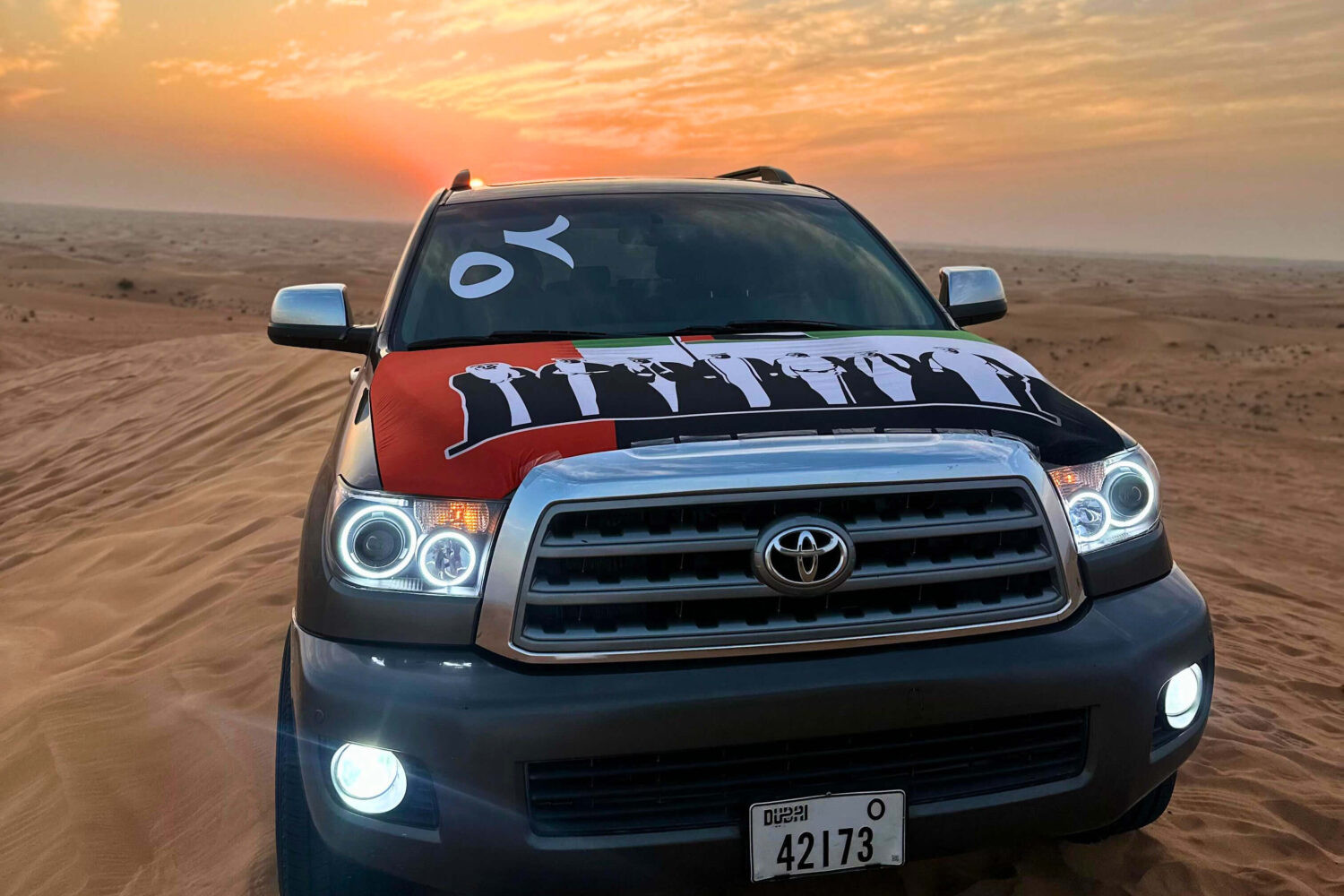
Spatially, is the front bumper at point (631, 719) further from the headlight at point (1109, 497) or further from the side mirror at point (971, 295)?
the side mirror at point (971, 295)

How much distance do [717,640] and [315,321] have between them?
2.01 metres

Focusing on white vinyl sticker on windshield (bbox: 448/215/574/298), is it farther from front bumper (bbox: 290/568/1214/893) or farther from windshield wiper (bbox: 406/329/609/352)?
front bumper (bbox: 290/568/1214/893)

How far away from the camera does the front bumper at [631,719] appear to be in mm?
2002

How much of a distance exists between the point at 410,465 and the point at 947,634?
3.81 feet

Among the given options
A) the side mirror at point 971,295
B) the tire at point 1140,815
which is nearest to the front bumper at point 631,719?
the tire at point 1140,815

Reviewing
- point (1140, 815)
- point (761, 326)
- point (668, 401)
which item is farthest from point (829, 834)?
point (761, 326)

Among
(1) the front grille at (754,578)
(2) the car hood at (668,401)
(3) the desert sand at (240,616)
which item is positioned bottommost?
(3) the desert sand at (240,616)

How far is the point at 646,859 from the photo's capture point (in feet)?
6.71

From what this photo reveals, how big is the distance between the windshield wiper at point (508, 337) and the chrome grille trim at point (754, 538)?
3.37ft

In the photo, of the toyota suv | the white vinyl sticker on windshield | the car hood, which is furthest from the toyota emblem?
the white vinyl sticker on windshield

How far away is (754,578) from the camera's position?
2096 millimetres

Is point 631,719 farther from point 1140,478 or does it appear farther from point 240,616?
point 240,616

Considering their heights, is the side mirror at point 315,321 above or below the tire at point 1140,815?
above

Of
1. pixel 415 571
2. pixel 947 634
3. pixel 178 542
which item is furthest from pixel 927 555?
pixel 178 542
